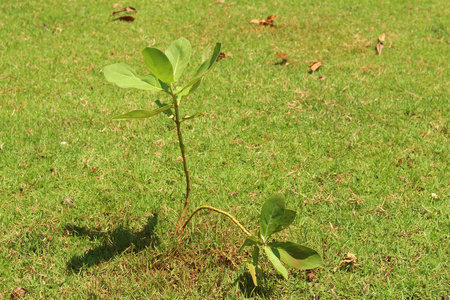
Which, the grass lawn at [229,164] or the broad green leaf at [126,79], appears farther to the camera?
the grass lawn at [229,164]

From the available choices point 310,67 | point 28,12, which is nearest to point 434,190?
point 310,67

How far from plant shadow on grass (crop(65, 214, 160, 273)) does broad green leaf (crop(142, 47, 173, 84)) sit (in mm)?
966

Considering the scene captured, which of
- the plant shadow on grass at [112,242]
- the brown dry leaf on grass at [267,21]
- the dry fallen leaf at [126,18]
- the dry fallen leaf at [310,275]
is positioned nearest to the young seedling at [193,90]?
the dry fallen leaf at [310,275]

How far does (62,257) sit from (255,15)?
17.2 ft

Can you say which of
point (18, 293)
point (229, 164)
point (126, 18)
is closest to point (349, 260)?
point (229, 164)

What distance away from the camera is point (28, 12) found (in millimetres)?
6074

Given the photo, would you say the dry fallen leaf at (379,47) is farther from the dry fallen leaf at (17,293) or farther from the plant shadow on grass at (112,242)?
the dry fallen leaf at (17,293)

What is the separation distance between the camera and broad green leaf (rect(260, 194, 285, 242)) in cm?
162

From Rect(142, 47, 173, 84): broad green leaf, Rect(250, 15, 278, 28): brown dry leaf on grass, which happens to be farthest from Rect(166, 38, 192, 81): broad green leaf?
Rect(250, 15, 278, 28): brown dry leaf on grass

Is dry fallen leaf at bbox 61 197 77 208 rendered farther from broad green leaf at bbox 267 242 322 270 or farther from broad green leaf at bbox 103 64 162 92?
broad green leaf at bbox 267 242 322 270

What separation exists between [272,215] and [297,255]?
21 cm

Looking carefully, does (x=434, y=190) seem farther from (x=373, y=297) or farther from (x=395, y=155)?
(x=373, y=297)

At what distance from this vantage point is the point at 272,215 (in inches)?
64.2

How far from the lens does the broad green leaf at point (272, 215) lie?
5.31ft
